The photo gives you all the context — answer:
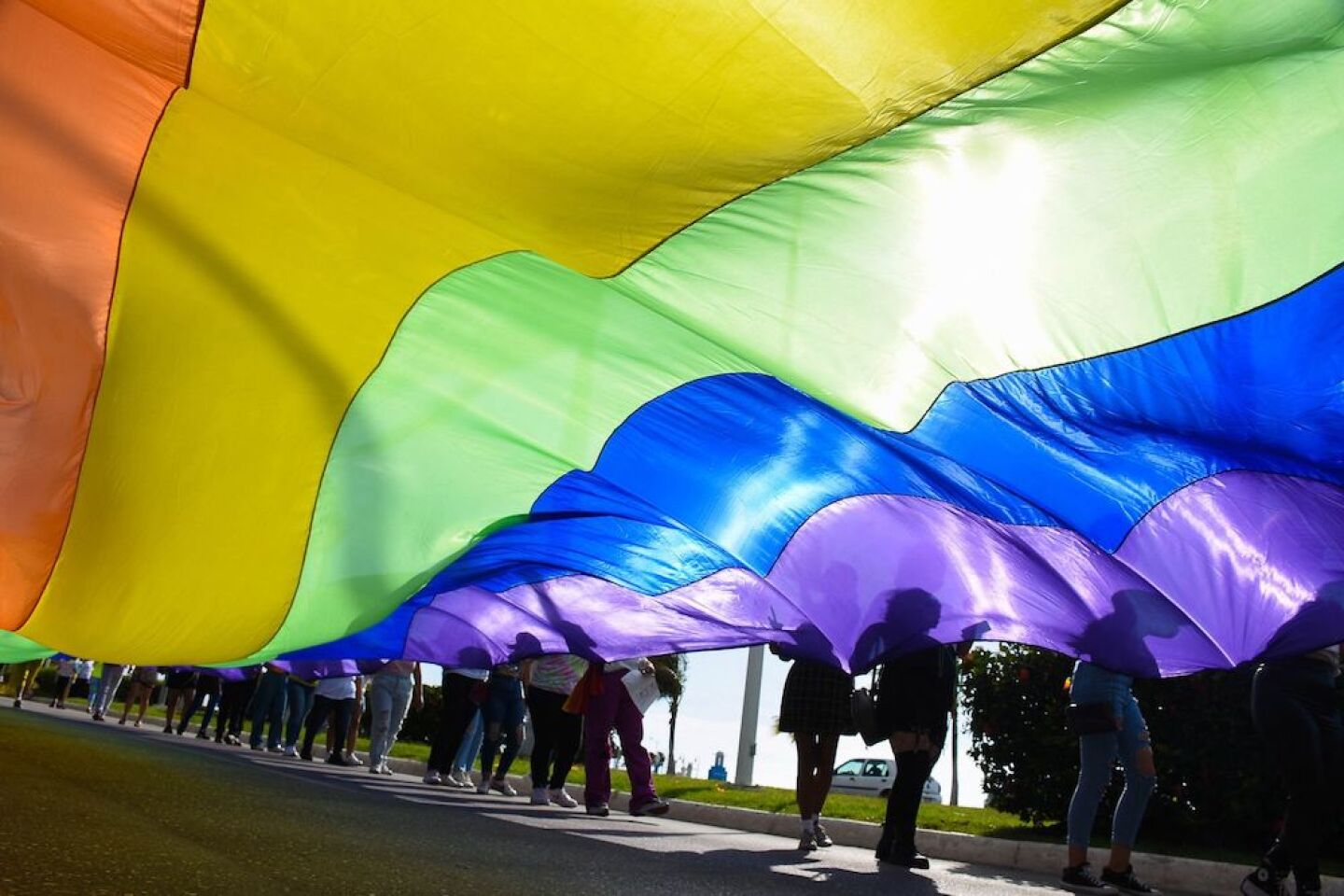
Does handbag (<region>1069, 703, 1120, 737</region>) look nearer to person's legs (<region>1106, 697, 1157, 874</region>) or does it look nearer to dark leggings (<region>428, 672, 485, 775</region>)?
person's legs (<region>1106, 697, 1157, 874</region>)

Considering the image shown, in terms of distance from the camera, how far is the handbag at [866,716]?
809cm

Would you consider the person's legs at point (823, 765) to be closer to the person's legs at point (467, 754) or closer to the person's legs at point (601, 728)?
the person's legs at point (601, 728)

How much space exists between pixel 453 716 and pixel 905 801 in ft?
18.0

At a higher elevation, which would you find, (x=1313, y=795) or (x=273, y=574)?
(x=273, y=574)

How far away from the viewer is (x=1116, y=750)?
267 inches

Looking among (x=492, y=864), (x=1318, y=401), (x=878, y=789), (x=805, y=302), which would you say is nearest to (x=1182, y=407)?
(x=1318, y=401)

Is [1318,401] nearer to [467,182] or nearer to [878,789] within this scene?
[467,182]

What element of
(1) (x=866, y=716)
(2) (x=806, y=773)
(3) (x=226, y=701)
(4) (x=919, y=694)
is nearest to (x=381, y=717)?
(3) (x=226, y=701)

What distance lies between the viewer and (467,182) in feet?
14.1

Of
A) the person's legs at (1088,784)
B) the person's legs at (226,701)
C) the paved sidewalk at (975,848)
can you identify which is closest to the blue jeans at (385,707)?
the paved sidewalk at (975,848)

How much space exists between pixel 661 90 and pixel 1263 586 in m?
3.31

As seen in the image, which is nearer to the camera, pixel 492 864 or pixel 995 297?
pixel 995 297

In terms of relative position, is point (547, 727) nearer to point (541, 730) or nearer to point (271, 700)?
point (541, 730)

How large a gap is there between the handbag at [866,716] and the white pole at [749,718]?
1122cm
